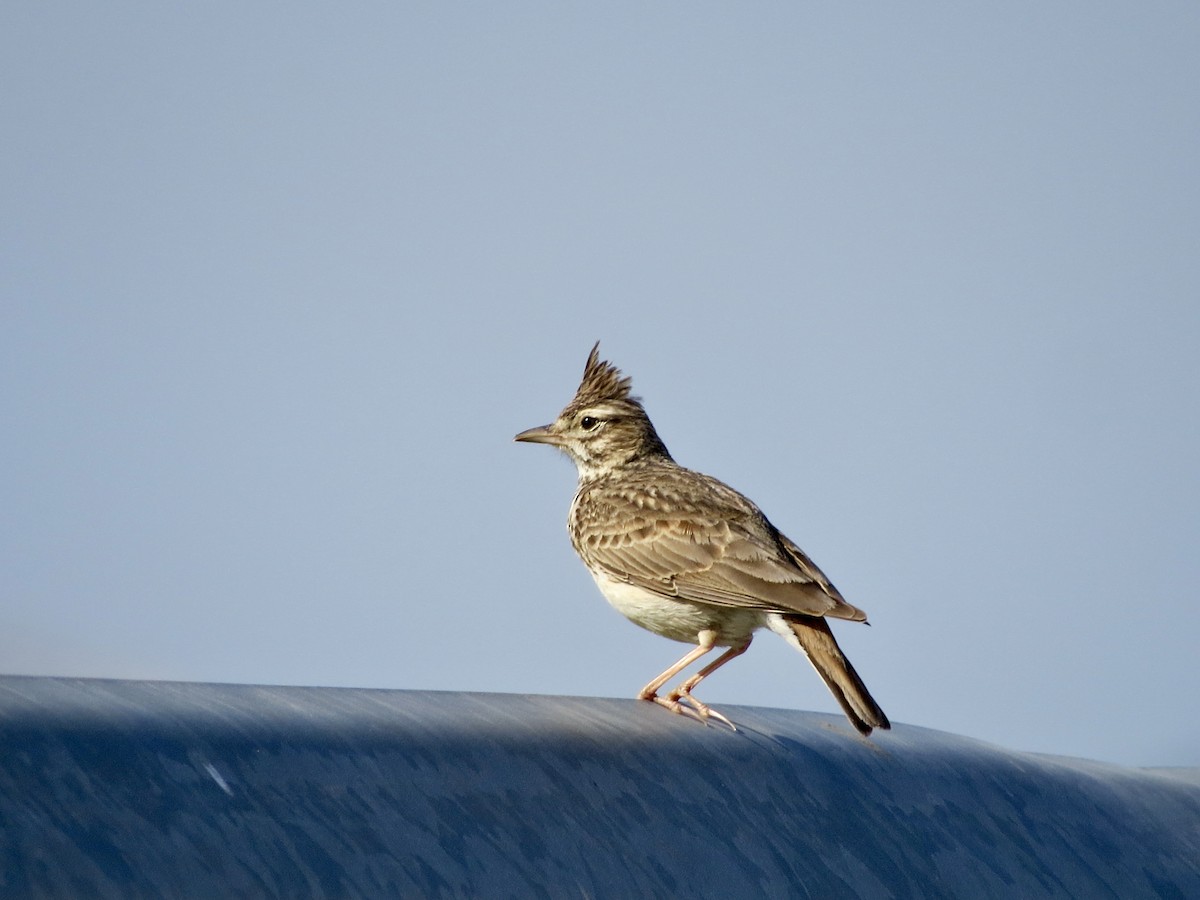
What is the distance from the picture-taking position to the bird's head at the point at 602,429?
33.3 feet

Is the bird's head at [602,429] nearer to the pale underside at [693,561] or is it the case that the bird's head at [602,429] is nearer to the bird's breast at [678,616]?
the pale underside at [693,561]

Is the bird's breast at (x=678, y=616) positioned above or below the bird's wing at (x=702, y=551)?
below

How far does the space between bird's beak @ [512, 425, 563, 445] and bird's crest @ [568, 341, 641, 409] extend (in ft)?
→ 0.73

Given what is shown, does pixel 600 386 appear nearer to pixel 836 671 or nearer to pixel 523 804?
pixel 836 671

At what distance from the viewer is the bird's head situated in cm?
1016

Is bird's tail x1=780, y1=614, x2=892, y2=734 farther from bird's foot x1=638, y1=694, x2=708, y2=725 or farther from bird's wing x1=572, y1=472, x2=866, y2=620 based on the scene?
bird's foot x1=638, y1=694, x2=708, y2=725

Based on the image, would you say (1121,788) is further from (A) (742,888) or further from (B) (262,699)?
(B) (262,699)

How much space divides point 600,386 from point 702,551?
2.48 m

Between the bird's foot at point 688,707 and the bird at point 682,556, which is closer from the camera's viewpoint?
the bird's foot at point 688,707

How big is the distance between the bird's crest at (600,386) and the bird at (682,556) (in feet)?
0.03

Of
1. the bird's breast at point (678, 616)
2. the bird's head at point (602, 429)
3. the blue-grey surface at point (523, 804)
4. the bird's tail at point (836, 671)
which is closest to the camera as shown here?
the blue-grey surface at point (523, 804)

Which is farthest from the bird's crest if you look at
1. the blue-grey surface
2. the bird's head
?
the blue-grey surface

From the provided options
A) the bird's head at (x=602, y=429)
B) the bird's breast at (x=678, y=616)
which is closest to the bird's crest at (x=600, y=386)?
the bird's head at (x=602, y=429)

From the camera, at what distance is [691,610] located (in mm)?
8008
